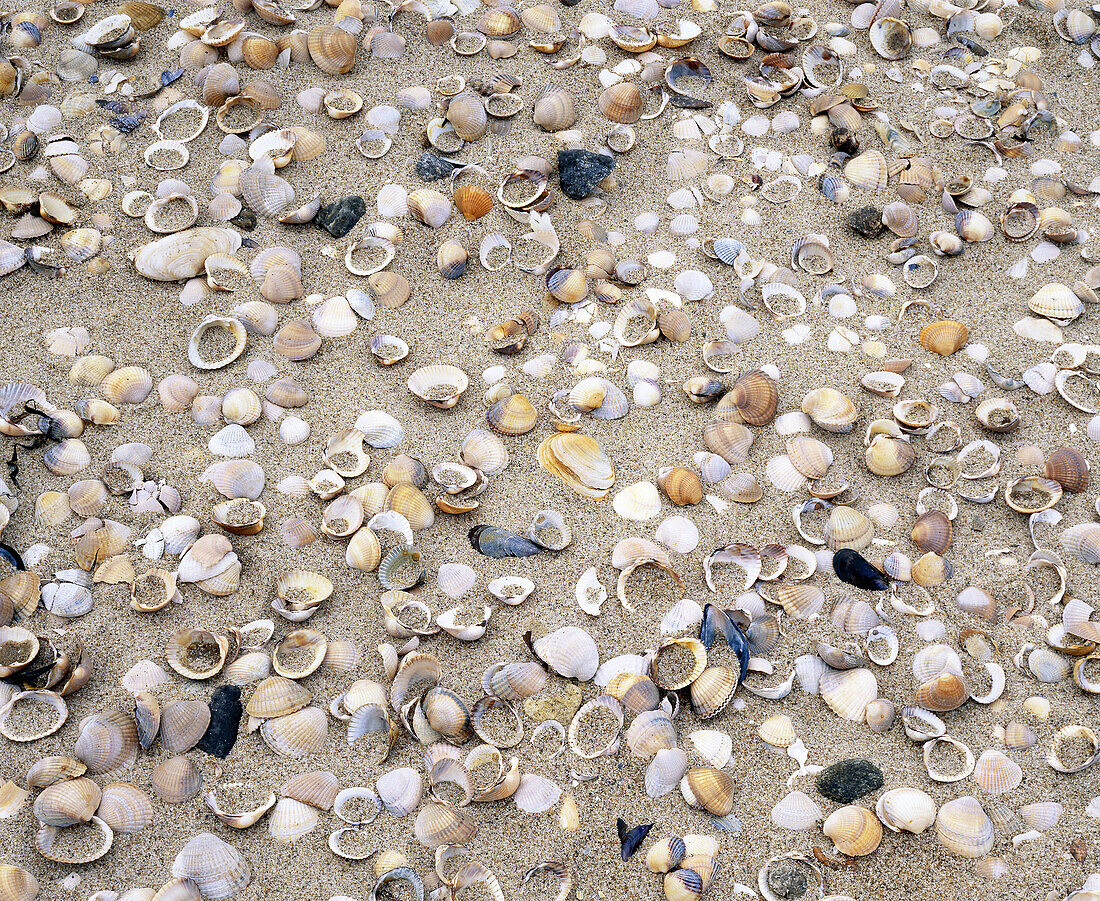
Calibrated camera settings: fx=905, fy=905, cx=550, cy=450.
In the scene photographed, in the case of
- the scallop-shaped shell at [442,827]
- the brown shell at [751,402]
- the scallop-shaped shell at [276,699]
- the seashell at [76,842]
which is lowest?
the seashell at [76,842]

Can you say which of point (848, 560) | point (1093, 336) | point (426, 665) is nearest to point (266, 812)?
point (426, 665)

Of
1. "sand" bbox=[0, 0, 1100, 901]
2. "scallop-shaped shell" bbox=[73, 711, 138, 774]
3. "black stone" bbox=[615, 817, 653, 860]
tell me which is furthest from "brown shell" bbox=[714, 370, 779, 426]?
"scallop-shaped shell" bbox=[73, 711, 138, 774]

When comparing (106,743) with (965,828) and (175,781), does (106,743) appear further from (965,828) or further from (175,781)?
(965,828)

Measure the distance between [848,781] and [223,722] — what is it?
1.49 meters

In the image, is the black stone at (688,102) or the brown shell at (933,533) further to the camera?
the black stone at (688,102)

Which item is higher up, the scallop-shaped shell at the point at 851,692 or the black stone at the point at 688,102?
the black stone at the point at 688,102

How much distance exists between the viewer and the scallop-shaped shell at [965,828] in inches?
80.2

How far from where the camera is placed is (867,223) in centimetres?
317

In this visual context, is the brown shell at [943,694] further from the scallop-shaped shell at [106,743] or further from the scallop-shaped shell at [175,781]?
the scallop-shaped shell at [106,743]

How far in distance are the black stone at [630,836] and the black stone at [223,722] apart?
94 centimetres

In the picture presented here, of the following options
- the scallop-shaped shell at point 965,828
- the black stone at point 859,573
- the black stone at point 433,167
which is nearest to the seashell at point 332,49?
the black stone at point 433,167

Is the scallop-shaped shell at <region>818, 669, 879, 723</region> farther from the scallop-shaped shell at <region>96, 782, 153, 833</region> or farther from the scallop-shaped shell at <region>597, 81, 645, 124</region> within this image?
the scallop-shaped shell at <region>597, 81, 645, 124</region>

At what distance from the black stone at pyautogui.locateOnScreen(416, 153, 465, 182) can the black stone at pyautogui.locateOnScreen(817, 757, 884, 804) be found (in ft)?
7.62

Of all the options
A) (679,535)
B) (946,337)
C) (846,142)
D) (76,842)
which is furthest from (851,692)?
(846,142)
